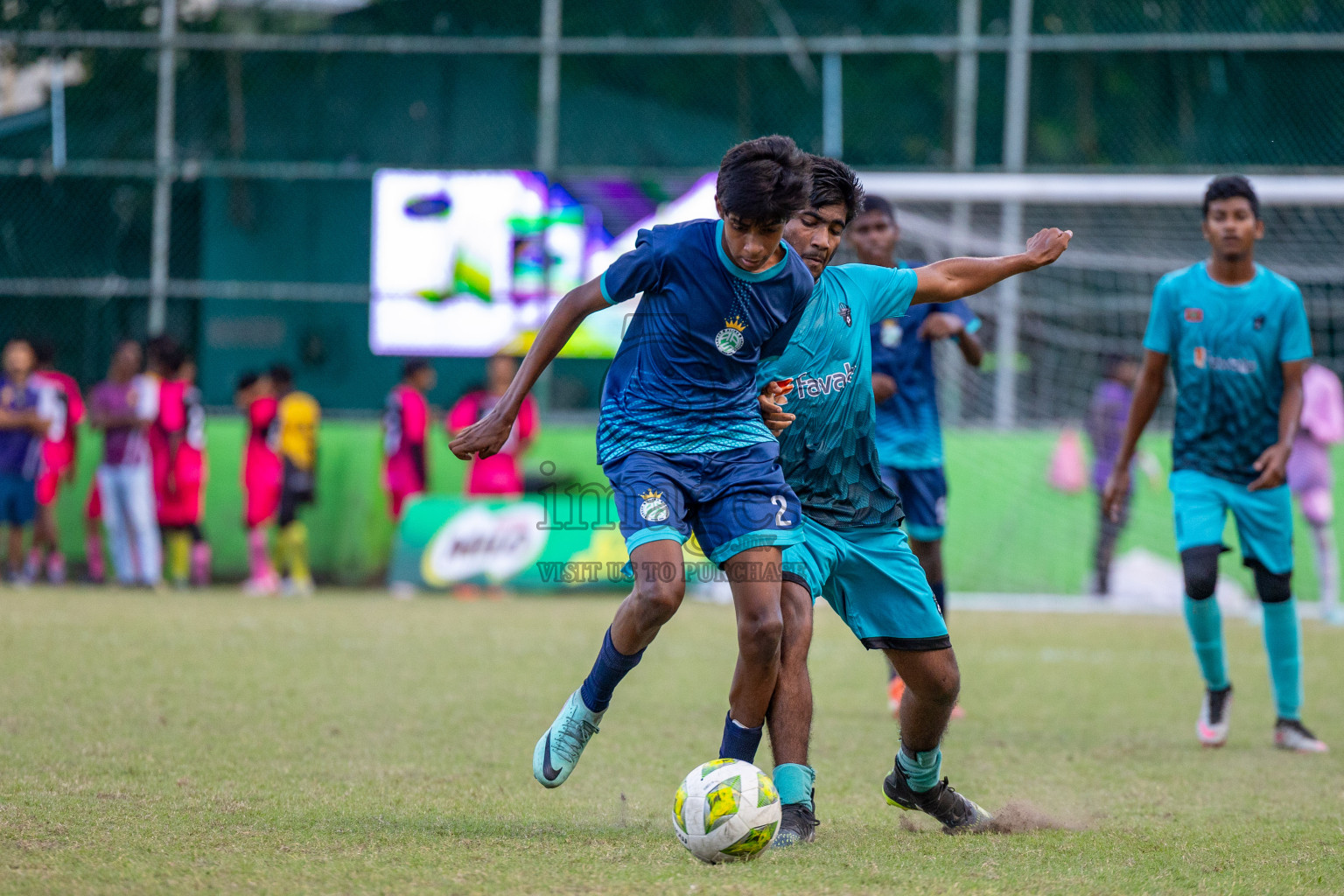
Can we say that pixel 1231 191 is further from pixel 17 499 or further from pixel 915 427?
pixel 17 499

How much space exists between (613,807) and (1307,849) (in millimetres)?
2068

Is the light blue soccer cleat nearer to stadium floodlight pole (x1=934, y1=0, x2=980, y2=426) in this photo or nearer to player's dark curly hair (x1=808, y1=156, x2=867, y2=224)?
player's dark curly hair (x1=808, y1=156, x2=867, y2=224)

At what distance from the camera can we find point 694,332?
13.9 ft

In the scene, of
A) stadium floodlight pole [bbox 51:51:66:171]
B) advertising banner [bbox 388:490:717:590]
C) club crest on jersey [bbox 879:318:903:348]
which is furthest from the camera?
stadium floodlight pole [bbox 51:51:66:171]

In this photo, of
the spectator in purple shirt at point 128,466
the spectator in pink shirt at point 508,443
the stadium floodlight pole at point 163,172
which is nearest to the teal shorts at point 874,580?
the spectator in pink shirt at point 508,443

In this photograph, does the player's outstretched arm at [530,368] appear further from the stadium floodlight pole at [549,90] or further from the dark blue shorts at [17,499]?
the stadium floodlight pole at [549,90]

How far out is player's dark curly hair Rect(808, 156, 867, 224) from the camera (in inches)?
178

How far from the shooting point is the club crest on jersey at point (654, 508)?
4.14 metres

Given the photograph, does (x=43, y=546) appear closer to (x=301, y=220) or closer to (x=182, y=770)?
(x=301, y=220)

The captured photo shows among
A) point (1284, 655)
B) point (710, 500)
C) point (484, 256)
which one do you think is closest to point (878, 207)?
point (1284, 655)

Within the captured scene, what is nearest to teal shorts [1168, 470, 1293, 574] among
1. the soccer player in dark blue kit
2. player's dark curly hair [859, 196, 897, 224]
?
player's dark curly hair [859, 196, 897, 224]

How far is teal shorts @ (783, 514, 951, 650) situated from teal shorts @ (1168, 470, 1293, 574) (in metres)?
2.47

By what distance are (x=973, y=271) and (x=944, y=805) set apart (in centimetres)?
165

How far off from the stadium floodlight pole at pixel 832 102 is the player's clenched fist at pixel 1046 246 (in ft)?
36.9
